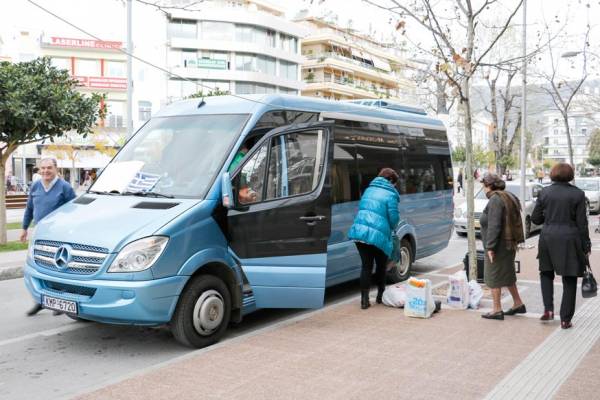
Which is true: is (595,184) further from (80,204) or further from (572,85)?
(80,204)

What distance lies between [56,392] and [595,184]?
2810cm

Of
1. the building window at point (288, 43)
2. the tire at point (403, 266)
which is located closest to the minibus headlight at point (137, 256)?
the tire at point (403, 266)

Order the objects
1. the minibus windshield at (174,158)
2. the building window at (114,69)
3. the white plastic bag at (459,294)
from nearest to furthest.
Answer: the minibus windshield at (174,158), the white plastic bag at (459,294), the building window at (114,69)

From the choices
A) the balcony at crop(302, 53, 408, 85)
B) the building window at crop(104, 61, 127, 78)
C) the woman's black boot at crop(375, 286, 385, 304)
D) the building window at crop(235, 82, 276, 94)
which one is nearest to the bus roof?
the woman's black boot at crop(375, 286, 385, 304)

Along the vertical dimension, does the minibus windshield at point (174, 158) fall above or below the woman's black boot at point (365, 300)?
above

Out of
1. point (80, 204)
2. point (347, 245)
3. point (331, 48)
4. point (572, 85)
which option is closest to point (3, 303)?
point (80, 204)

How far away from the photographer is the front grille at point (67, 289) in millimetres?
5605

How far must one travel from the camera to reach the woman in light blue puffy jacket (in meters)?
7.58

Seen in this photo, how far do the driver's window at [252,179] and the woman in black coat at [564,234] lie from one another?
2.93 m

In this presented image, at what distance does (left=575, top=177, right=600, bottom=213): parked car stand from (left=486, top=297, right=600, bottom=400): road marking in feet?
71.6

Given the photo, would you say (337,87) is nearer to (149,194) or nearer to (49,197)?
(49,197)

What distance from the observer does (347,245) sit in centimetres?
836

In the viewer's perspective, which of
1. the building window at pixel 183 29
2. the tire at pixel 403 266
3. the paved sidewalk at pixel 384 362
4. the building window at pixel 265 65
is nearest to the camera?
the paved sidewalk at pixel 384 362

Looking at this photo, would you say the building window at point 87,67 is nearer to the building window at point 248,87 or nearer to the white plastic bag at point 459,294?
the building window at point 248,87
